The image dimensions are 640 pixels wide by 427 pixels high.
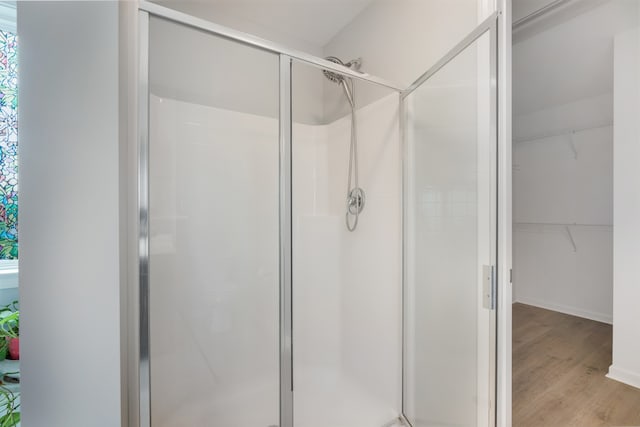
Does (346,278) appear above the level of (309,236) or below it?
below

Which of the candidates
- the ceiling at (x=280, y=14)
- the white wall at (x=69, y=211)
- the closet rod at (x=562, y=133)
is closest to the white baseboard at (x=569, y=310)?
the closet rod at (x=562, y=133)

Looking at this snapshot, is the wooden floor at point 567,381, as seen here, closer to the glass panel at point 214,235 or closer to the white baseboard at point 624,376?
the white baseboard at point 624,376

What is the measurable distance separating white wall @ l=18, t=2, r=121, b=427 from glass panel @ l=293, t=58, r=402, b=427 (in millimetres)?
876

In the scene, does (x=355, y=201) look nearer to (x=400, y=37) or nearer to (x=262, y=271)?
(x=262, y=271)

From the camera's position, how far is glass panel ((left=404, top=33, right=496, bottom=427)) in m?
1.07

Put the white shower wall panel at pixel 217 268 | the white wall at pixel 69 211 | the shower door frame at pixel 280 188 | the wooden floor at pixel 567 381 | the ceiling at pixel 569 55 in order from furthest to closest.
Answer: the ceiling at pixel 569 55
the wooden floor at pixel 567 381
the white shower wall panel at pixel 217 268
the shower door frame at pixel 280 188
the white wall at pixel 69 211

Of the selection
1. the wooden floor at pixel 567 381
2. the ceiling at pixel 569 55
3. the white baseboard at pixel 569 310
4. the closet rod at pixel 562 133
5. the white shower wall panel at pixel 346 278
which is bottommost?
the wooden floor at pixel 567 381

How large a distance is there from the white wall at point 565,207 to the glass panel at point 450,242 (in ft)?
8.71

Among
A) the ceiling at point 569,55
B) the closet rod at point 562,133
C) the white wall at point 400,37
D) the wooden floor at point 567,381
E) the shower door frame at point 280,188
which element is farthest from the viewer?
the closet rod at point 562,133

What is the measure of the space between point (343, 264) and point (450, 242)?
748 mm

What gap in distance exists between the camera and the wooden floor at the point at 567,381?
60.4 inches

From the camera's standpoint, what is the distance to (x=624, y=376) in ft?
6.13

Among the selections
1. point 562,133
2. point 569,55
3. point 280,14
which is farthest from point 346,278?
point 562,133

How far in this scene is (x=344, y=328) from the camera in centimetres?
181
